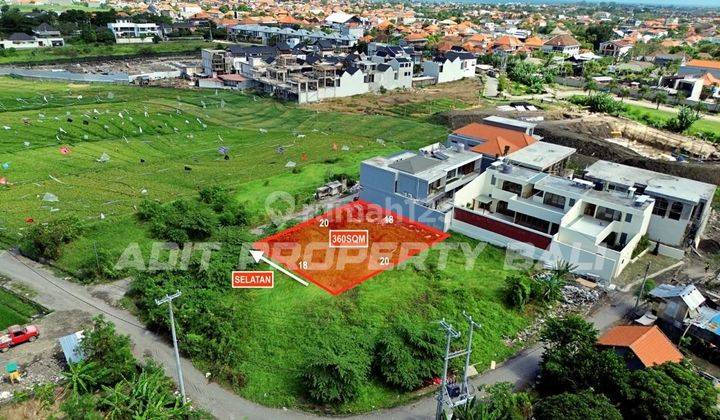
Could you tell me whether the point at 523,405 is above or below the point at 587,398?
below

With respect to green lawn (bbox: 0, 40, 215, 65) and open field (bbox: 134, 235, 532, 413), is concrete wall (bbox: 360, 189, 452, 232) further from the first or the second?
green lawn (bbox: 0, 40, 215, 65)

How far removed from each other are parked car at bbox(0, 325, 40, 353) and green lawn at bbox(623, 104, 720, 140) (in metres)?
60.2

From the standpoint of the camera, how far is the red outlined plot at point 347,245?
25.6m

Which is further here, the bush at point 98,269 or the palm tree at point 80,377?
the bush at point 98,269

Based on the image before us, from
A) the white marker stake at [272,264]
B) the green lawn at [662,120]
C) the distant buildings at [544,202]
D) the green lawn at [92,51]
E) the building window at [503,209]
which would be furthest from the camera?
the green lawn at [92,51]

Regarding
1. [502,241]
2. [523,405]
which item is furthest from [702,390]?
[502,241]

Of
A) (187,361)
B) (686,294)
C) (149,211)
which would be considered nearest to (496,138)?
(686,294)

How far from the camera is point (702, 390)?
16.3m

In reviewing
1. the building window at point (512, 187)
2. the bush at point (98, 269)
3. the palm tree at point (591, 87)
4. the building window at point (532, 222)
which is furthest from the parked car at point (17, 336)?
the palm tree at point (591, 87)

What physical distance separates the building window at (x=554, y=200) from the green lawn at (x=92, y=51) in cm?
8661

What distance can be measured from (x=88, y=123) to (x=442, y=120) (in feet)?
122

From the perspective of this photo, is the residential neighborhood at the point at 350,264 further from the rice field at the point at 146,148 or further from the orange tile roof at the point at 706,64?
the orange tile roof at the point at 706,64

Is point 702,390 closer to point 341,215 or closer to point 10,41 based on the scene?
point 341,215

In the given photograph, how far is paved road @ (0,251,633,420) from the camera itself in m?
17.9
